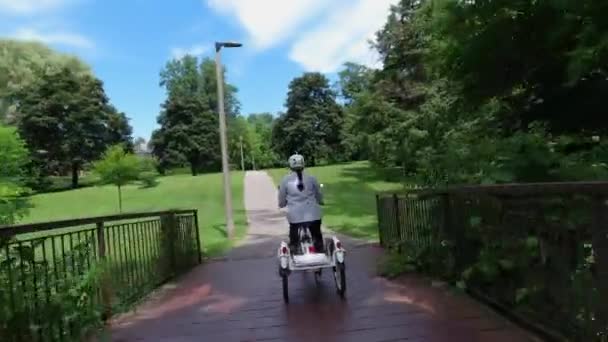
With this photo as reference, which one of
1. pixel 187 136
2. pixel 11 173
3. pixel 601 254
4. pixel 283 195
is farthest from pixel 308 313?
pixel 187 136

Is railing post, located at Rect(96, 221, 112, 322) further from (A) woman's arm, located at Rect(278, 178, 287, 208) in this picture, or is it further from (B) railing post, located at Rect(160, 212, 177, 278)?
(B) railing post, located at Rect(160, 212, 177, 278)

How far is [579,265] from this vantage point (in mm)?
3213

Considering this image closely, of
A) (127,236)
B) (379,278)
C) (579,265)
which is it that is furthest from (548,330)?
(127,236)

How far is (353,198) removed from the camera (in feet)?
87.7

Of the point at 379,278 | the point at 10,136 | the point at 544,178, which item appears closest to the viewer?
the point at 544,178

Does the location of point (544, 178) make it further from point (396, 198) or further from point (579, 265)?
point (396, 198)

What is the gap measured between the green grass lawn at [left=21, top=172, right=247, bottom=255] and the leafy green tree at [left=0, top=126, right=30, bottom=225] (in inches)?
43.6

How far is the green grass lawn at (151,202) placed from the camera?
25.9 m

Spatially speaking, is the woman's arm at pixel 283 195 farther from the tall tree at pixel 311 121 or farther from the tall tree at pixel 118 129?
the tall tree at pixel 311 121

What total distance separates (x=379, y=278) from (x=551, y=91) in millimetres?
2898

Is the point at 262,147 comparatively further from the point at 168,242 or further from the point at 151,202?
the point at 168,242

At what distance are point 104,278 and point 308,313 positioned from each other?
73.5 inches

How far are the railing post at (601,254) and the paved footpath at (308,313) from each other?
947mm

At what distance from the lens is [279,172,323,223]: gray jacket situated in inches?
258
